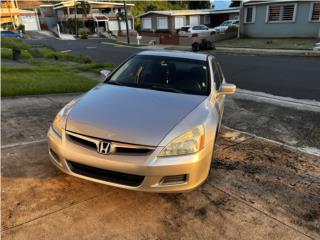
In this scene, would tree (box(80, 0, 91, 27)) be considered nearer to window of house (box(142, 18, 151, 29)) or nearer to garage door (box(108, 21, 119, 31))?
garage door (box(108, 21, 119, 31))

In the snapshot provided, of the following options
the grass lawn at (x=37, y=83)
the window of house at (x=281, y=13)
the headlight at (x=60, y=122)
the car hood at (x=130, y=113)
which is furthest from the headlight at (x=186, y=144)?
the window of house at (x=281, y=13)

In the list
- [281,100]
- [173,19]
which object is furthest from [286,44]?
[173,19]

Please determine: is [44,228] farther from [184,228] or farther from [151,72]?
[151,72]

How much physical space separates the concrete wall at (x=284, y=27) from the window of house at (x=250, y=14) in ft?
1.04

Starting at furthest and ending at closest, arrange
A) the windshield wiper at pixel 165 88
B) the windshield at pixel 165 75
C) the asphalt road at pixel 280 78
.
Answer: the asphalt road at pixel 280 78 < the windshield at pixel 165 75 < the windshield wiper at pixel 165 88

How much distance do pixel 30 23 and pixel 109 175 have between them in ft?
232

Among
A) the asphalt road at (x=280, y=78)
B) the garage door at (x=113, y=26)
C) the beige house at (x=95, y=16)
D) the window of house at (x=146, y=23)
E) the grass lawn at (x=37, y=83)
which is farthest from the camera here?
the garage door at (x=113, y=26)

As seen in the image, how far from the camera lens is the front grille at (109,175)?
2.80m

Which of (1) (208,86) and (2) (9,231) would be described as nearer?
(2) (9,231)

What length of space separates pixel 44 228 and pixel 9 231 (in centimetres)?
30

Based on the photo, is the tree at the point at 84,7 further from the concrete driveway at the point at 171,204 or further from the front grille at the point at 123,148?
the front grille at the point at 123,148

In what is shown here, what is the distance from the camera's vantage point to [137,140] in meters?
2.77

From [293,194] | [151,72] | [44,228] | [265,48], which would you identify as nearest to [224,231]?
[293,194]

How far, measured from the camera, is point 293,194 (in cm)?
336
